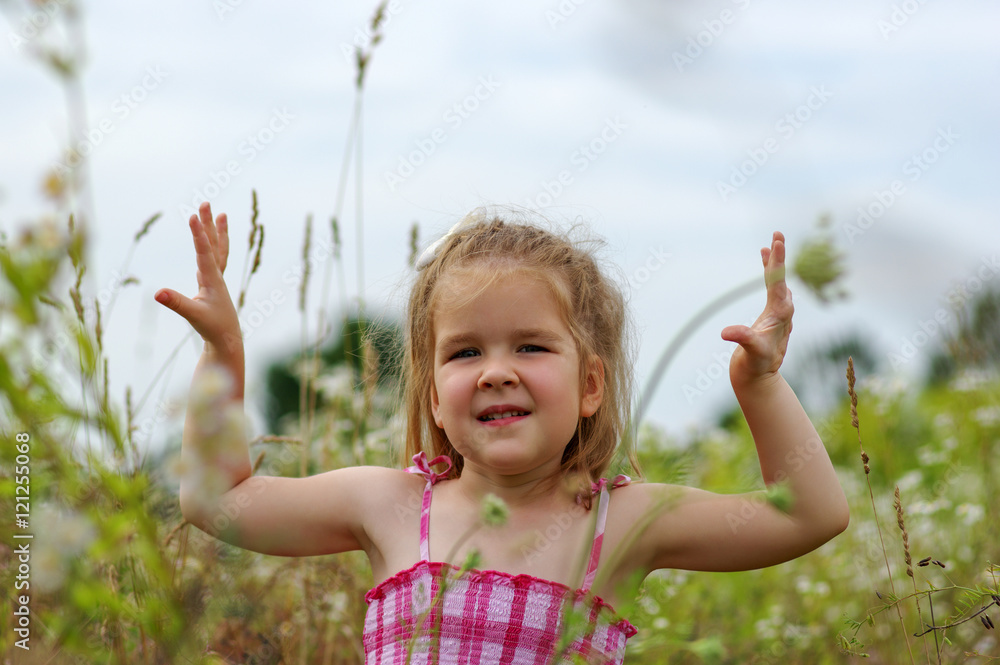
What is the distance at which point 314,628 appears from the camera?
2383 mm

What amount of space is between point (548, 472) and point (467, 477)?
0.51ft

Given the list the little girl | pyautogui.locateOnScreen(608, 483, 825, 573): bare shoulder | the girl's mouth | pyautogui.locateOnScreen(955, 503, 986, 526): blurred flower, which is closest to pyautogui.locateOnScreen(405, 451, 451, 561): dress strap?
the little girl

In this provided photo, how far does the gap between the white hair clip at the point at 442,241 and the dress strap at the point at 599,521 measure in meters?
0.59

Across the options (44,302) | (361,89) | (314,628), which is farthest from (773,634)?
(44,302)

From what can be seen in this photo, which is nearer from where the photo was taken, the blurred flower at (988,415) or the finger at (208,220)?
the finger at (208,220)

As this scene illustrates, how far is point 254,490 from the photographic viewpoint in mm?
1590

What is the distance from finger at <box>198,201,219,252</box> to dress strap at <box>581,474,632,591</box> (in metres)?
0.83

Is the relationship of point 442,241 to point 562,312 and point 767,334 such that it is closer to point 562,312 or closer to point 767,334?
point 562,312

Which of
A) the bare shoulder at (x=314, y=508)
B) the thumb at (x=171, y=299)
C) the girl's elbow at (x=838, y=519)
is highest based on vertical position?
the thumb at (x=171, y=299)

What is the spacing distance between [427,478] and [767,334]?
2.37ft

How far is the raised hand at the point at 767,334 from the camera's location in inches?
53.2

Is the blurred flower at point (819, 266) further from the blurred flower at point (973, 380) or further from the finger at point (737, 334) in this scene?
the blurred flower at point (973, 380)

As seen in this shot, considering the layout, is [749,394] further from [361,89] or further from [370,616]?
[361,89]

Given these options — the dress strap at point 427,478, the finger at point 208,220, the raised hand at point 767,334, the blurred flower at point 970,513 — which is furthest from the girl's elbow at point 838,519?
the blurred flower at point 970,513
